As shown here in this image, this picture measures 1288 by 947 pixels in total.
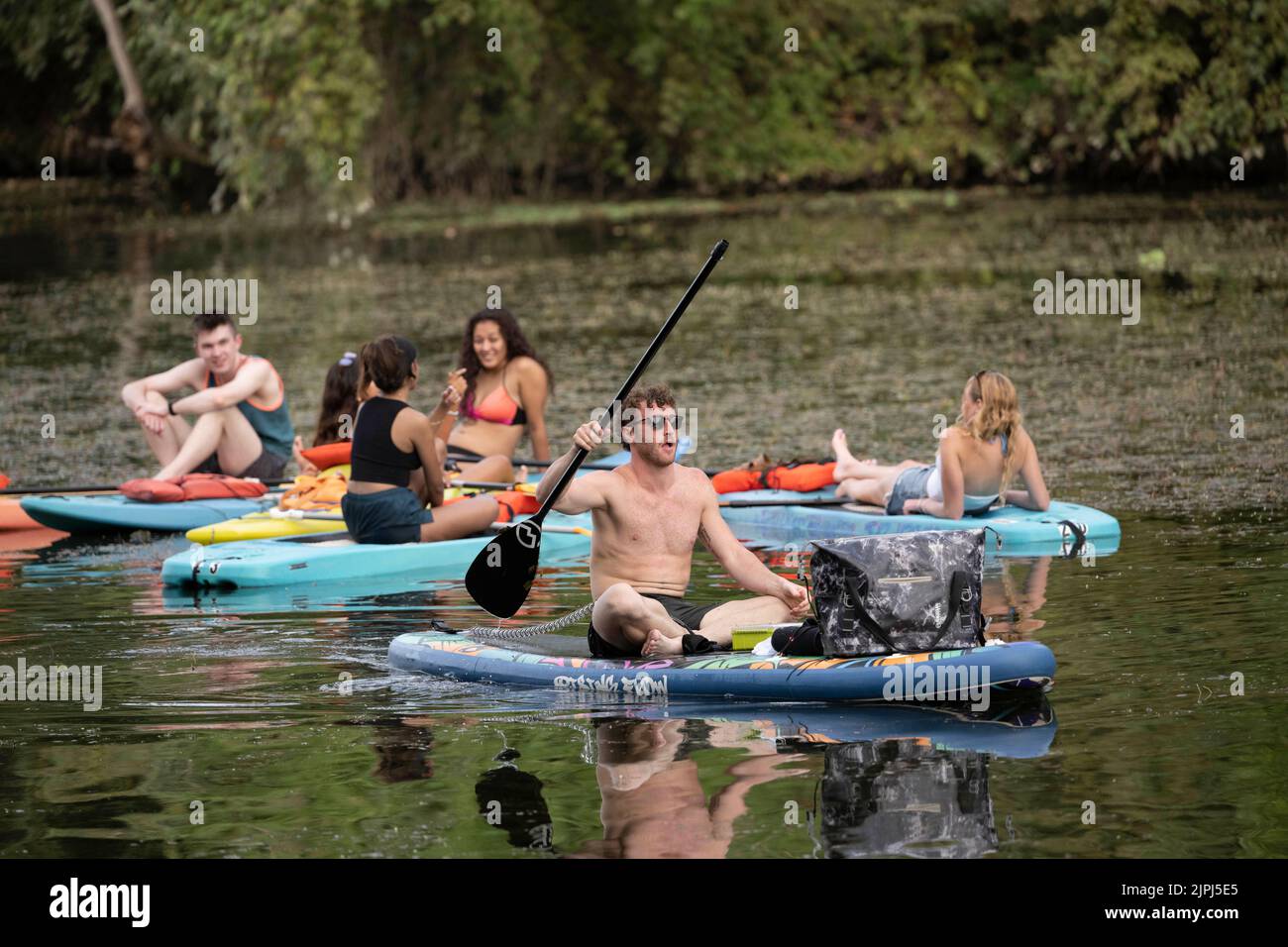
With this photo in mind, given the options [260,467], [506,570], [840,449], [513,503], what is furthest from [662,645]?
[260,467]

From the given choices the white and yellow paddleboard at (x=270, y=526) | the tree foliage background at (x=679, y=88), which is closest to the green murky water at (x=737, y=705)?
the white and yellow paddleboard at (x=270, y=526)

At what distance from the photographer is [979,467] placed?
10773mm

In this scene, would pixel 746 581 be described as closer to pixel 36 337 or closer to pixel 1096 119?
pixel 36 337

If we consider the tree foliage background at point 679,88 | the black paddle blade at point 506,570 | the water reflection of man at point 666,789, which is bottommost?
the water reflection of man at point 666,789

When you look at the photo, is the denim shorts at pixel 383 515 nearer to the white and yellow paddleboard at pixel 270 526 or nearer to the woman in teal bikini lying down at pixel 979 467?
the white and yellow paddleboard at pixel 270 526

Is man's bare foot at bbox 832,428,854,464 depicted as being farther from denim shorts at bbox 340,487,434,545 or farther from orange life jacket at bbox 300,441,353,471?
orange life jacket at bbox 300,441,353,471

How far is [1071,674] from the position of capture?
26.2 ft

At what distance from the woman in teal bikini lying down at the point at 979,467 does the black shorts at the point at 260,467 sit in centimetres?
367

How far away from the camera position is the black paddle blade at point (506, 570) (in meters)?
8.70

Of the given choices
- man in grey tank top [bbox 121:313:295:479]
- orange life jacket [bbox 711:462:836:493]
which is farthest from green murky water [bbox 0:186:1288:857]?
orange life jacket [bbox 711:462:836:493]

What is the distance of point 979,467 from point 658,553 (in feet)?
10.0

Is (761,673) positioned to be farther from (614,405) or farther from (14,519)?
(14,519)

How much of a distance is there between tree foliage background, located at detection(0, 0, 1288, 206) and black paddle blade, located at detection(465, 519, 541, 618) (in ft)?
73.4

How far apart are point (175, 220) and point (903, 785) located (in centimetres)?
2955
